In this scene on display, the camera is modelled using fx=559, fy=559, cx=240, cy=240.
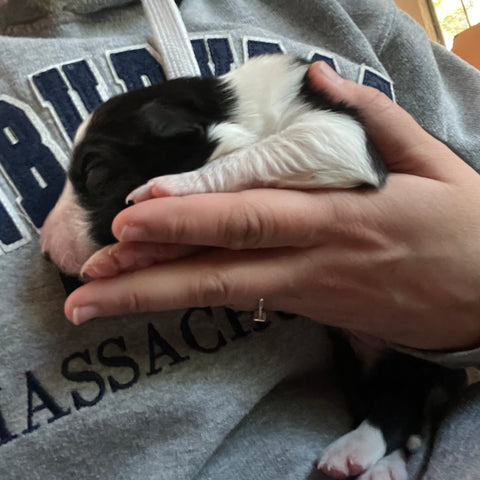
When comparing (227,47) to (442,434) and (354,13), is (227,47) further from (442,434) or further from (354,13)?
(442,434)

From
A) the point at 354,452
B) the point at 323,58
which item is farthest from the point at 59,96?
the point at 354,452

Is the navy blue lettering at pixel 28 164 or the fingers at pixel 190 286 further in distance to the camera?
the navy blue lettering at pixel 28 164

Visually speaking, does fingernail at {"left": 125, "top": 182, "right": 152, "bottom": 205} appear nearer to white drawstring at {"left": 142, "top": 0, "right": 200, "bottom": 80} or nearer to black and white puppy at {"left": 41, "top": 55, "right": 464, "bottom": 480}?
black and white puppy at {"left": 41, "top": 55, "right": 464, "bottom": 480}

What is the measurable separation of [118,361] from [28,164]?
1.32 feet

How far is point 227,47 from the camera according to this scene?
129 cm

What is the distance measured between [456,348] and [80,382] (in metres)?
0.72

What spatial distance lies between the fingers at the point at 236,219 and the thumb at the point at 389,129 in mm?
232

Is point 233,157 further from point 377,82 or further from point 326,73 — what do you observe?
point 377,82

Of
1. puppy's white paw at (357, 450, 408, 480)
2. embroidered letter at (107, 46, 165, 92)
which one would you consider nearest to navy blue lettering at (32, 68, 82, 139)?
embroidered letter at (107, 46, 165, 92)

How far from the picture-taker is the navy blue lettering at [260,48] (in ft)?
4.28

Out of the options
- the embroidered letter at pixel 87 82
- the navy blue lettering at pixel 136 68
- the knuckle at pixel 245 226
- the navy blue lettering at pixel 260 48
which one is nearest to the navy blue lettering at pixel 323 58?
the navy blue lettering at pixel 260 48

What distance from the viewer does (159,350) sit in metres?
0.99

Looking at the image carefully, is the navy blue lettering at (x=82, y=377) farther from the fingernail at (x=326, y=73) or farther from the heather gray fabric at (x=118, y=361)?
the fingernail at (x=326, y=73)

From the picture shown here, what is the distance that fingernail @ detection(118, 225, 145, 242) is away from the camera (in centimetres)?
83
